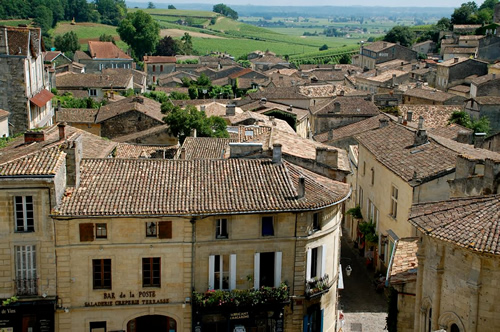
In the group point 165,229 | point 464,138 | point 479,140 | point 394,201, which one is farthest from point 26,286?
point 464,138

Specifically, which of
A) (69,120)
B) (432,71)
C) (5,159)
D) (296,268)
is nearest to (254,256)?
(296,268)

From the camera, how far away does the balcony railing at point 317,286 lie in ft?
94.8

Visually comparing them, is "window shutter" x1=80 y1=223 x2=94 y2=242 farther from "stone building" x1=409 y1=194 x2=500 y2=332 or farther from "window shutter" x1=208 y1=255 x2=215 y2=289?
"stone building" x1=409 y1=194 x2=500 y2=332

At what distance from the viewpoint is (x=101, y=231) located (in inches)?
1088

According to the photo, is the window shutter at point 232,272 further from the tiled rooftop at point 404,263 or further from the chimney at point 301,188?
the tiled rooftop at point 404,263

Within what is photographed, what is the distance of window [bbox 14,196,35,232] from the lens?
26719 mm

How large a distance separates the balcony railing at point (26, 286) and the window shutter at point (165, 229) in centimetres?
510

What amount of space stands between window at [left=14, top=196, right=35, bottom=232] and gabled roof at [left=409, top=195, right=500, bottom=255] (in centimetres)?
1428

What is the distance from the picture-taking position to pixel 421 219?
2228cm

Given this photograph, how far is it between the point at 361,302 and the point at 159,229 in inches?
510

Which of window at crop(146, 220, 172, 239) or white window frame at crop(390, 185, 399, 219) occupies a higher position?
window at crop(146, 220, 172, 239)

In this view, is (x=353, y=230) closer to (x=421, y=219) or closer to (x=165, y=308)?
(x=165, y=308)

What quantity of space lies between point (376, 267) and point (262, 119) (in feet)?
81.0

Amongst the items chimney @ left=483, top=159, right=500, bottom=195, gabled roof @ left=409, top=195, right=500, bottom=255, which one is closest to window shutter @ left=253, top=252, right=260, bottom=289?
gabled roof @ left=409, top=195, right=500, bottom=255
